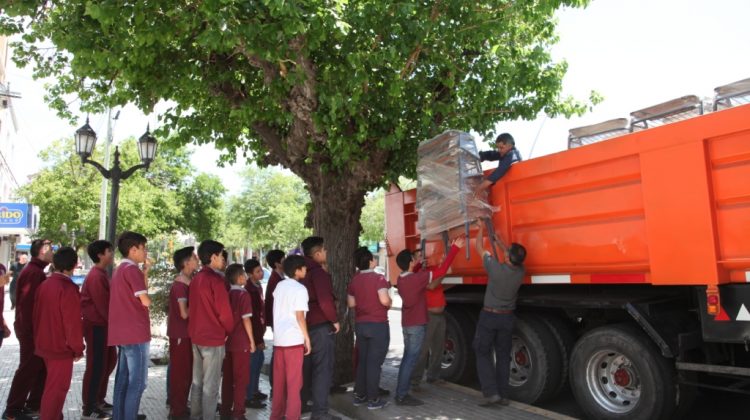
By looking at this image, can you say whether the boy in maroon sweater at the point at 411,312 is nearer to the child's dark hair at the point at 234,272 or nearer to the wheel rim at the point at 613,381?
the child's dark hair at the point at 234,272

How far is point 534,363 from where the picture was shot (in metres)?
5.99

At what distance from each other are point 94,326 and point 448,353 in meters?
4.42

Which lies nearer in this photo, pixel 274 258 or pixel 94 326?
pixel 94 326

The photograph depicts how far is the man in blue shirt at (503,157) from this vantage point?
607 centimetres

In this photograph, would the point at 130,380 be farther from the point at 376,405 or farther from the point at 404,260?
the point at 404,260

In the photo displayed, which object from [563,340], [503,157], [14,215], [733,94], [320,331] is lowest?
[563,340]

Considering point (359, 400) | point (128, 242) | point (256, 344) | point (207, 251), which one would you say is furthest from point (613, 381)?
point (128, 242)

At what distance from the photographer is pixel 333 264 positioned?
746cm

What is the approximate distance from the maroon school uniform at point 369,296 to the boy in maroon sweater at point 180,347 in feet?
5.92

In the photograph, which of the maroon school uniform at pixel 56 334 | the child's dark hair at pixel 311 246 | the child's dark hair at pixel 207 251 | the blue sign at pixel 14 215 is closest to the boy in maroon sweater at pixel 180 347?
the child's dark hair at pixel 207 251

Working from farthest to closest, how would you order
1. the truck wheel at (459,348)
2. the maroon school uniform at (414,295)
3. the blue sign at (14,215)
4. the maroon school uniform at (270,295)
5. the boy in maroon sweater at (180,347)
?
the blue sign at (14,215)
the truck wheel at (459,348)
the maroon school uniform at (270,295)
the maroon school uniform at (414,295)
the boy in maroon sweater at (180,347)

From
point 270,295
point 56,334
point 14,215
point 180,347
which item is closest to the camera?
point 56,334

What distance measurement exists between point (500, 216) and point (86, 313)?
468 cm

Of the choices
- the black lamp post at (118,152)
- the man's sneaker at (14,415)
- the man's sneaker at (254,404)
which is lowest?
the man's sneaker at (254,404)
